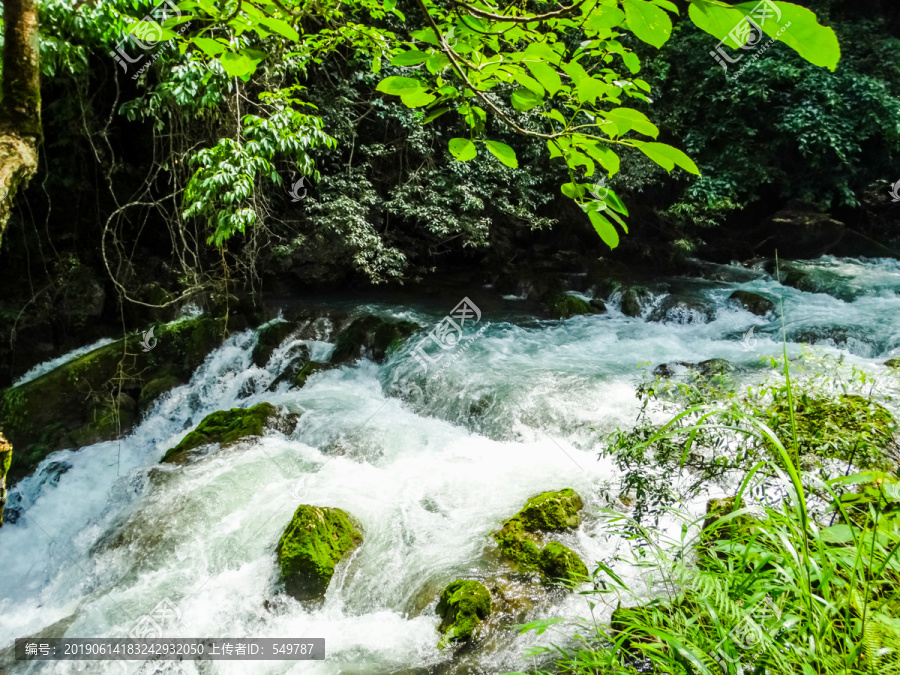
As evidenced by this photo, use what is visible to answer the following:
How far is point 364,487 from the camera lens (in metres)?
4.38

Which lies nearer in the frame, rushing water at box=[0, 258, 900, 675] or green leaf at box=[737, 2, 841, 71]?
green leaf at box=[737, 2, 841, 71]

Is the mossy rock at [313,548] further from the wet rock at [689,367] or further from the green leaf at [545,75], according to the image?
the wet rock at [689,367]

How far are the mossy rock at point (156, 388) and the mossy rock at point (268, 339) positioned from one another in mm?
1046

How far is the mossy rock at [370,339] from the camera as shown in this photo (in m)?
7.02

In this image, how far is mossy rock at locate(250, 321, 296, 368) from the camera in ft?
22.3

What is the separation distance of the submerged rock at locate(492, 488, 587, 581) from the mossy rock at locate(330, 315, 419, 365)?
3815 mm

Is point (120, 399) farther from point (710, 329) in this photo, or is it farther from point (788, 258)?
point (788, 258)
